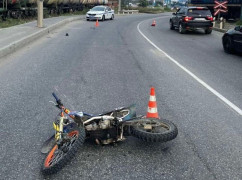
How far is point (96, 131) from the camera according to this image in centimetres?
446

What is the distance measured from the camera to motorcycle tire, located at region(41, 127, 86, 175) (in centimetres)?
388

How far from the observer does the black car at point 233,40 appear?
1330cm

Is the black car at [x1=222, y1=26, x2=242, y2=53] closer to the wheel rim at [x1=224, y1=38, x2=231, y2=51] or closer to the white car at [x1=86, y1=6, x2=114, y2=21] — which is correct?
the wheel rim at [x1=224, y1=38, x2=231, y2=51]

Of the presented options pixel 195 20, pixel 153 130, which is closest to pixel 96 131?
pixel 153 130

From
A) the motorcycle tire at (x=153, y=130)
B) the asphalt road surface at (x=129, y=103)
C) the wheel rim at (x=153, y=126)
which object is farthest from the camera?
the wheel rim at (x=153, y=126)

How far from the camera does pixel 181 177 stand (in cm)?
397

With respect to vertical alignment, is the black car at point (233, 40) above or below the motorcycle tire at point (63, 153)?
above

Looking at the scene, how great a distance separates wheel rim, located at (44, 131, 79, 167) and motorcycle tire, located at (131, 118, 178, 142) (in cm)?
75

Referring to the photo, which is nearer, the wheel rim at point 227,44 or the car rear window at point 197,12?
the wheel rim at point 227,44

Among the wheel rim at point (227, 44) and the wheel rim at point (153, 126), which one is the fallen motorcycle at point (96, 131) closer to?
the wheel rim at point (153, 126)

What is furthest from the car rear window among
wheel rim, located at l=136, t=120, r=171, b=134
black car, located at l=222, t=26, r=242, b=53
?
wheel rim, located at l=136, t=120, r=171, b=134

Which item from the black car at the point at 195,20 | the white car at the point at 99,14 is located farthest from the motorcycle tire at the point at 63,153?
the white car at the point at 99,14

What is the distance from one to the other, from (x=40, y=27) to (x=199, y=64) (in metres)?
12.0

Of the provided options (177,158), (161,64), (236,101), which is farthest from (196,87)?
(177,158)
